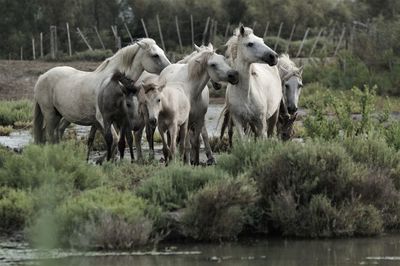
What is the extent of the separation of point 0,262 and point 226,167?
3.89m

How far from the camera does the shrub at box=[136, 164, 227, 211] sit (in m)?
13.2

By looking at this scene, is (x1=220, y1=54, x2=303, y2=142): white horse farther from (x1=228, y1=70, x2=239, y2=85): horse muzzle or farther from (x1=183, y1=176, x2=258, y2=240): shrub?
(x1=183, y1=176, x2=258, y2=240): shrub

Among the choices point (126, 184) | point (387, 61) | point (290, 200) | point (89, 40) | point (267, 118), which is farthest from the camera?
point (89, 40)

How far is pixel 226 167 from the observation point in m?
14.5

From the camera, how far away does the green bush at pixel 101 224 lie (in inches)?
475

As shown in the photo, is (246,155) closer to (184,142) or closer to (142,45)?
(184,142)

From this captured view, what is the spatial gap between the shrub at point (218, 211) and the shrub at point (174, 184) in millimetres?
365

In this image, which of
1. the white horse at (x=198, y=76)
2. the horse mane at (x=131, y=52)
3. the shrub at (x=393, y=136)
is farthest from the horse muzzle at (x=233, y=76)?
the shrub at (x=393, y=136)

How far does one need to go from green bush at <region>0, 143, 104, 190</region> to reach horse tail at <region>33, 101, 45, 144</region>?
504cm

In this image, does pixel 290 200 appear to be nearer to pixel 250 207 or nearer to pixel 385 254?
pixel 250 207

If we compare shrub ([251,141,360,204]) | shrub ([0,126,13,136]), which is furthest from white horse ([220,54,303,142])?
shrub ([0,126,13,136])

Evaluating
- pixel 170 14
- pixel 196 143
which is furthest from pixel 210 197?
pixel 170 14

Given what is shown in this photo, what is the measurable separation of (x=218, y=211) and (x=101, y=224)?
1.40 m

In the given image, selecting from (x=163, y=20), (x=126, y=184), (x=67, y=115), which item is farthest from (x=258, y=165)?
(x=163, y=20)
